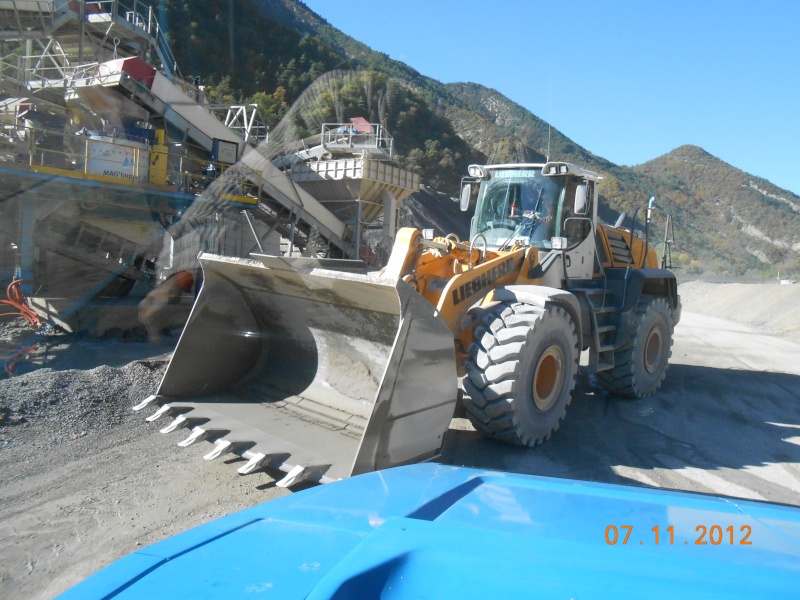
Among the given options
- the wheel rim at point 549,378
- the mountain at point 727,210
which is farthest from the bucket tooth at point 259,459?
the mountain at point 727,210

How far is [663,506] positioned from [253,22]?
136 feet

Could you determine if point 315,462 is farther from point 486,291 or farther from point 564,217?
point 564,217

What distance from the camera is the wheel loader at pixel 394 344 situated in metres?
4.31

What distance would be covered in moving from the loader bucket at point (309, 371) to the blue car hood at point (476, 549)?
1.75 meters

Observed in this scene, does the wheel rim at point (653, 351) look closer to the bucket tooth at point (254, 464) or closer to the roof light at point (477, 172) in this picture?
the roof light at point (477, 172)

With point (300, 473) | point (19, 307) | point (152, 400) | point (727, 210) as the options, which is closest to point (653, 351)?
point (300, 473)

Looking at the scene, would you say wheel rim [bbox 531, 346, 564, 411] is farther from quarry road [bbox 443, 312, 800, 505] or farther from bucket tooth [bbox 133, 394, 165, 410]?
bucket tooth [bbox 133, 394, 165, 410]

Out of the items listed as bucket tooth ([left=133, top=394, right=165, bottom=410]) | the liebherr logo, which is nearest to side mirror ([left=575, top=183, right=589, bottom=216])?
the liebherr logo

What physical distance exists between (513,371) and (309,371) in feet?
6.12

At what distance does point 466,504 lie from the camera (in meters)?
2.27

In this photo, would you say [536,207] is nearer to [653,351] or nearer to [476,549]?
[653,351]

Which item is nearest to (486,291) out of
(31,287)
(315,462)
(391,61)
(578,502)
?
(315,462)

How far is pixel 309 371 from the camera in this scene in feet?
19.0

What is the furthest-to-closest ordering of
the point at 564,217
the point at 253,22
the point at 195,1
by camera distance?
the point at 253,22 < the point at 195,1 < the point at 564,217
